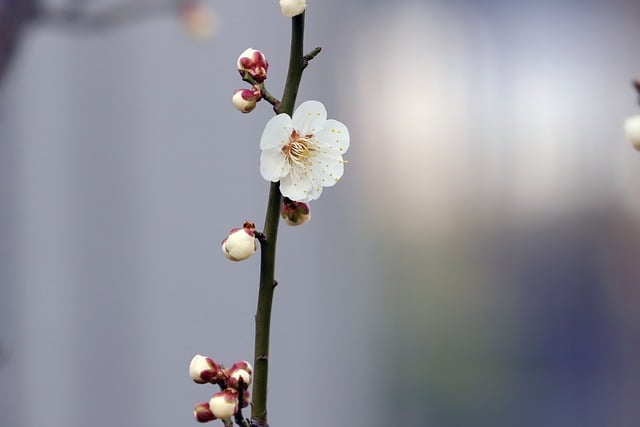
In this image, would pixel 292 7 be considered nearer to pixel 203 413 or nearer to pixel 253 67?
pixel 253 67

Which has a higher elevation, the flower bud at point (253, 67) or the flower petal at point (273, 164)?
the flower bud at point (253, 67)

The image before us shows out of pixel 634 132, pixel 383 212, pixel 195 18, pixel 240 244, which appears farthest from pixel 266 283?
pixel 383 212

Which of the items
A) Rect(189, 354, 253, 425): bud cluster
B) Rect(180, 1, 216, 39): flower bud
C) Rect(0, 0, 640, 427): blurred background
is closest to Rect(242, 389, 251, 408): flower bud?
Rect(189, 354, 253, 425): bud cluster

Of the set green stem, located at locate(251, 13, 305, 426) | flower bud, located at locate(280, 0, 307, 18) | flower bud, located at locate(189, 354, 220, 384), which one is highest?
flower bud, located at locate(280, 0, 307, 18)

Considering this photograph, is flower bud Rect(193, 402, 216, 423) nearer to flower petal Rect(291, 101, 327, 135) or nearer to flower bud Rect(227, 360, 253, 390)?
flower bud Rect(227, 360, 253, 390)

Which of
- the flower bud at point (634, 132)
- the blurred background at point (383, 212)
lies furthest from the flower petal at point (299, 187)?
the blurred background at point (383, 212)

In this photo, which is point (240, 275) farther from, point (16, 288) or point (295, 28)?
point (295, 28)

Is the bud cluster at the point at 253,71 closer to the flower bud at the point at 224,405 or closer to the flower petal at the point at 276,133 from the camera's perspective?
the flower petal at the point at 276,133
